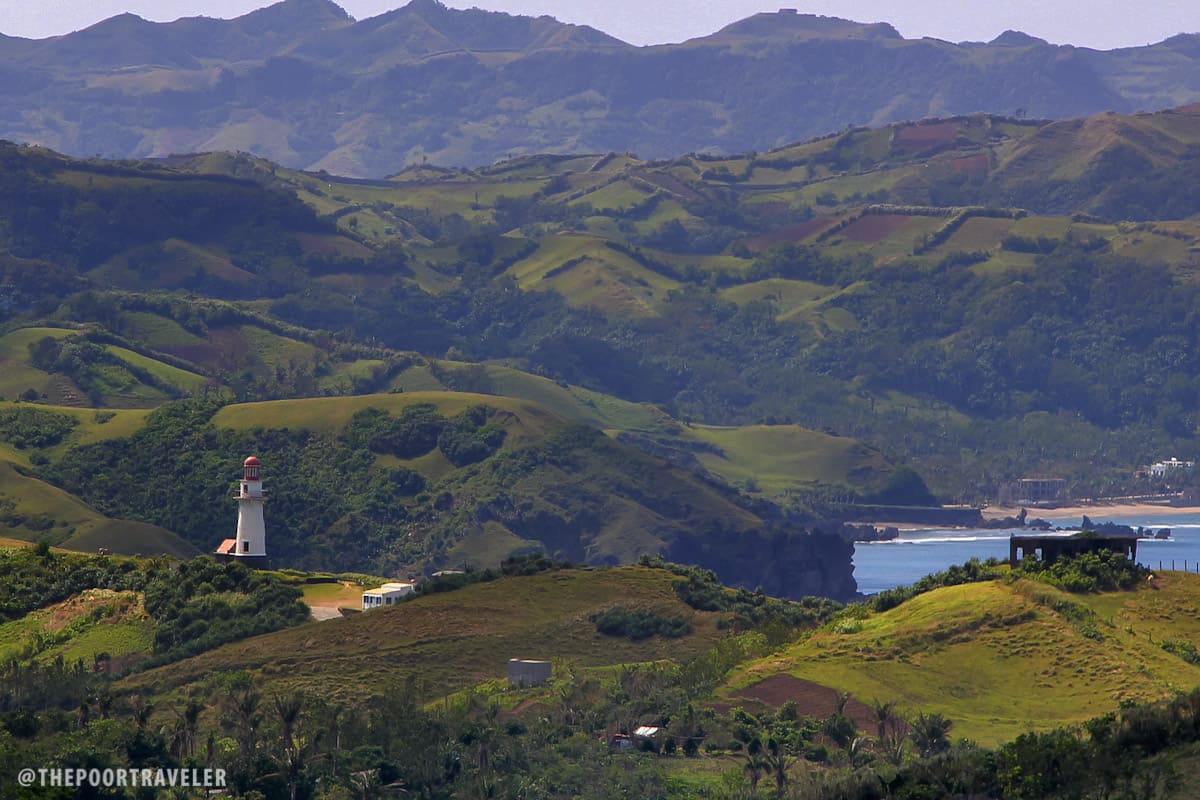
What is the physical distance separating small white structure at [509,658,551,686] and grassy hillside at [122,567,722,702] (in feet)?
7.10

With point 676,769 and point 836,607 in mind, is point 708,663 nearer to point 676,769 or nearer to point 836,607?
point 676,769

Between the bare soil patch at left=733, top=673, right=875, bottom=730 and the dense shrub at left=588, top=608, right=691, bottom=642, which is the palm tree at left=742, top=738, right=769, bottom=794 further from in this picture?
the dense shrub at left=588, top=608, right=691, bottom=642

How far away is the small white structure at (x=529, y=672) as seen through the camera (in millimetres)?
121000

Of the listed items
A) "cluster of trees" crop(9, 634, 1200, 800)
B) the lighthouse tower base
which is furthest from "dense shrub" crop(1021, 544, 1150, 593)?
the lighthouse tower base

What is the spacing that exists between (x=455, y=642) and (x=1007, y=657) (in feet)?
96.3

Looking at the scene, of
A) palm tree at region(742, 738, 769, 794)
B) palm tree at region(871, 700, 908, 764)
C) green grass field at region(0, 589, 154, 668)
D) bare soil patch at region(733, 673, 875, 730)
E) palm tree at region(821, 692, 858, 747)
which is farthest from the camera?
green grass field at region(0, 589, 154, 668)

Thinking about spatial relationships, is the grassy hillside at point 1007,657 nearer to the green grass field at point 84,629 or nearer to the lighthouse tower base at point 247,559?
the green grass field at point 84,629

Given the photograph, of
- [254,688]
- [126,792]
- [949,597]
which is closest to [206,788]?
[126,792]

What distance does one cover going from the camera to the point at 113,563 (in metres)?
143

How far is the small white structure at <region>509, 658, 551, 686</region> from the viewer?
121000 millimetres

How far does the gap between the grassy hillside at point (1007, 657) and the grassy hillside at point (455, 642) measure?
13.2 metres

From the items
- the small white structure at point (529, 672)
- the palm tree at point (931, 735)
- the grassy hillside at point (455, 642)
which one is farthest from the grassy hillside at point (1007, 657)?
the grassy hillside at point (455, 642)

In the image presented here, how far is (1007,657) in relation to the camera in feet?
363

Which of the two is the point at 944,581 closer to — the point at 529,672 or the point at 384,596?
the point at 529,672
